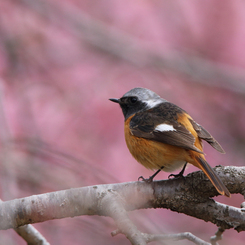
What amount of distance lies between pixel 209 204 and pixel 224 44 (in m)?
4.11

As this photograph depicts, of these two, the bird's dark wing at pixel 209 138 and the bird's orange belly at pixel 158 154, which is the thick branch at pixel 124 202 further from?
the bird's dark wing at pixel 209 138

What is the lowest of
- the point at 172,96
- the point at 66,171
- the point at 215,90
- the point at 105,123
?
the point at 66,171

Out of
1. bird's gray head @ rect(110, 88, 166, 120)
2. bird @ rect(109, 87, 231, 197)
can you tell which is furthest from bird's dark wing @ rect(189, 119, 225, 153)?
bird's gray head @ rect(110, 88, 166, 120)

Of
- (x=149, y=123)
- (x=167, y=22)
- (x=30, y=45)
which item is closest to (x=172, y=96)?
(x=167, y=22)

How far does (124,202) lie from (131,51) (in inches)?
113

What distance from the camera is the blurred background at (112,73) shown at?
15.5 ft

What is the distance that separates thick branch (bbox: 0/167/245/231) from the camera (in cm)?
238

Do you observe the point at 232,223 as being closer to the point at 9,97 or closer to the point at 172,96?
the point at 172,96

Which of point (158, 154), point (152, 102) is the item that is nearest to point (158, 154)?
point (158, 154)

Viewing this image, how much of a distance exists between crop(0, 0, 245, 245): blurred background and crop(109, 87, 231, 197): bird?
137 centimetres

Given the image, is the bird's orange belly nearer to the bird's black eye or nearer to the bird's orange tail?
the bird's orange tail

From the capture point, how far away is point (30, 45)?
521 centimetres

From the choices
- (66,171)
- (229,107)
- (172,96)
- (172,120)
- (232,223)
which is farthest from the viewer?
(229,107)

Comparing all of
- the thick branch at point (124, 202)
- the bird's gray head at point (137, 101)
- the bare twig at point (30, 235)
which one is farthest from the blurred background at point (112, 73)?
the thick branch at point (124, 202)
